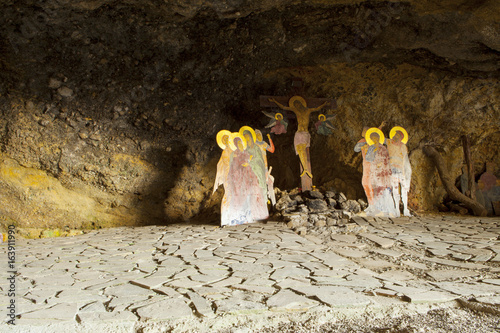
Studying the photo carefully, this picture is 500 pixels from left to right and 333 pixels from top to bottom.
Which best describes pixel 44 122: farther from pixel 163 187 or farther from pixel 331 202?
pixel 331 202

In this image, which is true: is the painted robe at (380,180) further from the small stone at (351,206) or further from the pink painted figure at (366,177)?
the small stone at (351,206)

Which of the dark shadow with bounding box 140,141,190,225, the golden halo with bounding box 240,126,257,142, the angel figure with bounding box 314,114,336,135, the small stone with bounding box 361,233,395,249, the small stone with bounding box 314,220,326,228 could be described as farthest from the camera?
the dark shadow with bounding box 140,141,190,225

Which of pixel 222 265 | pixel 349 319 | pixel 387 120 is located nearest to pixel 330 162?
pixel 387 120

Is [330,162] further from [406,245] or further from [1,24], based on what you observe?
[1,24]

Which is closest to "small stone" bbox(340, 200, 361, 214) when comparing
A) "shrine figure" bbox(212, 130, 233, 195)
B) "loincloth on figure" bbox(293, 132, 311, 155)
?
"loincloth on figure" bbox(293, 132, 311, 155)

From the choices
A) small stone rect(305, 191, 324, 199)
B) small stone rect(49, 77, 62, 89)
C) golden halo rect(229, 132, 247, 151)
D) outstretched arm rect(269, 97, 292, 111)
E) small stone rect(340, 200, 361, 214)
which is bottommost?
small stone rect(340, 200, 361, 214)

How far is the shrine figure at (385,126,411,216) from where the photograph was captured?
7055 millimetres

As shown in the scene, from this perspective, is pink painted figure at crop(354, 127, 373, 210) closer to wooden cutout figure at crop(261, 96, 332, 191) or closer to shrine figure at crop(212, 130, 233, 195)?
wooden cutout figure at crop(261, 96, 332, 191)

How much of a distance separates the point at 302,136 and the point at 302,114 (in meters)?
0.48

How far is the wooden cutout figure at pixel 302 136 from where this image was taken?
724 centimetres

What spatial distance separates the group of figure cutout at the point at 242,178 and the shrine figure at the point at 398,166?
2510 mm

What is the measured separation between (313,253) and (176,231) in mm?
2796

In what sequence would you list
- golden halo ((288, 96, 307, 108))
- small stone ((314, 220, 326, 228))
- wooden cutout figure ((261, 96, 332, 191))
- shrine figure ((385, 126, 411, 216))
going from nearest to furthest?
small stone ((314, 220, 326, 228))
shrine figure ((385, 126, 411, 216))
wooden cutout figure ((261, 96, 332, 191))
golden halo ((288, 96, 307, 108))

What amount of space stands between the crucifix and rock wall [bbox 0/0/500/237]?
93 cm
